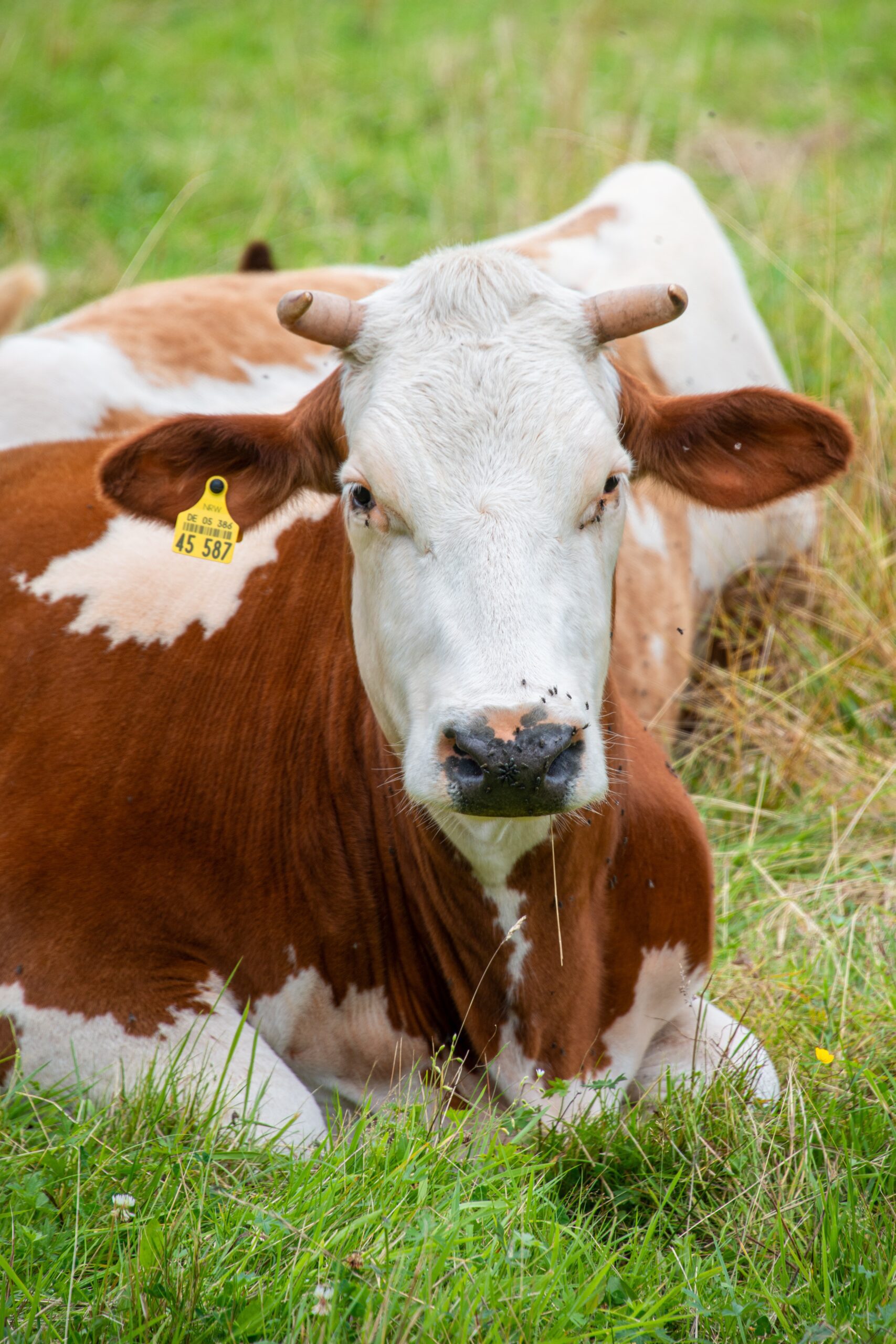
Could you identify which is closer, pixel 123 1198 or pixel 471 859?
pixel 123 1198

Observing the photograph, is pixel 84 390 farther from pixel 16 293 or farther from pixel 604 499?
pixel 604 499

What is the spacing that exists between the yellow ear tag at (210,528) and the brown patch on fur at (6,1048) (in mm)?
1165

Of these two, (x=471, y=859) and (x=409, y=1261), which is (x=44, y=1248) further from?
(x=471, y=859)

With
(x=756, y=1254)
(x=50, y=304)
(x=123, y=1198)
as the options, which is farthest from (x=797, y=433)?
(x=50, y=304)

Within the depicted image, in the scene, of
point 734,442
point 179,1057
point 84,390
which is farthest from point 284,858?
point 84,390

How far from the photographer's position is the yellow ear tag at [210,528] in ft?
10.4

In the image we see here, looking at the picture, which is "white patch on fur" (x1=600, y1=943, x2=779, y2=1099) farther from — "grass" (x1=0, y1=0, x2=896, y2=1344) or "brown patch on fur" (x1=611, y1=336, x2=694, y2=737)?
"brown patch on fur" (x1=611, y1=336, x2=694, y2=737)

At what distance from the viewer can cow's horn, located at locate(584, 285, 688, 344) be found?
2.92 meters

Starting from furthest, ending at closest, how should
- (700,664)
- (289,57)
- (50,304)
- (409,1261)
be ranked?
1. (289,57)
2. (50,304)
3. (700,664)
4. (409,1261)

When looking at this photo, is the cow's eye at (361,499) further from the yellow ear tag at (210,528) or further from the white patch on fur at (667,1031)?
the white patch on fur at (667,1031)

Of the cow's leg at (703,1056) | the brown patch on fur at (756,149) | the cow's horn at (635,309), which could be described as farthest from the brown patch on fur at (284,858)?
the brown patch on fur at (756,149)

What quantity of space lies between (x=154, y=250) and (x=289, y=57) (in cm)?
323

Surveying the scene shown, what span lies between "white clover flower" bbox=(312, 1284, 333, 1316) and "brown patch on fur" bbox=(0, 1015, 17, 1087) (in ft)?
4.02

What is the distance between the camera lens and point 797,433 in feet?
10.3
